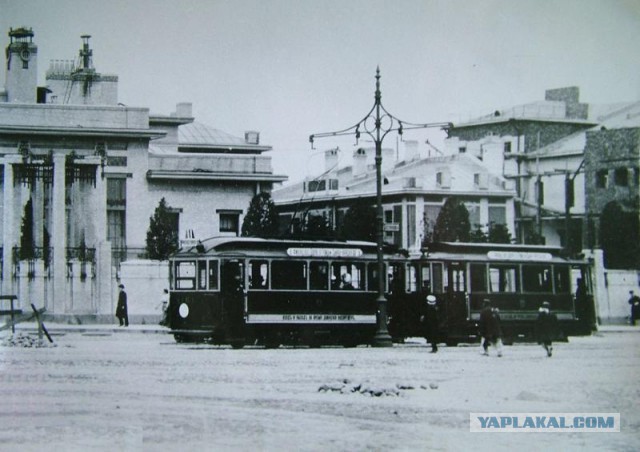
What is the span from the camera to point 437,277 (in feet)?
68.5

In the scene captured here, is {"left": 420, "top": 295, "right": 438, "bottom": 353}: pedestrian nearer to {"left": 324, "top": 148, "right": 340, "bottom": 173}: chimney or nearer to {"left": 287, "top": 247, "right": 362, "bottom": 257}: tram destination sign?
{"left": 287, "top": 247, "right": 362, "bottom": 257}: tram destination sign

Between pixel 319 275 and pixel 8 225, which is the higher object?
pixel 8 225

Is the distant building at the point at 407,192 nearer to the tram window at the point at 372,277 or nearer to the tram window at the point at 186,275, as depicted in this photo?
the tram window at the point at 372,277

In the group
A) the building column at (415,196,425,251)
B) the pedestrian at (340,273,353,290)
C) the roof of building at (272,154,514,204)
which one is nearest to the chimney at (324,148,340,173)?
the roof of building at (272,154,514,204)

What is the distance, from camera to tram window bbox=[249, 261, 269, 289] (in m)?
19.0

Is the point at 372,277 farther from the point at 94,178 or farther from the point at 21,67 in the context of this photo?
the point at 21,67

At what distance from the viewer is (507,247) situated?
21.0m

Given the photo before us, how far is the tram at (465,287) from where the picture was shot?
20812 millimetres

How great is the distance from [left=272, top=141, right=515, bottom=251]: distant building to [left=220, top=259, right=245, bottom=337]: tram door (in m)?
1.40

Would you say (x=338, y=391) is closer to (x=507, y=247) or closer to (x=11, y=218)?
(x=11, y=218)

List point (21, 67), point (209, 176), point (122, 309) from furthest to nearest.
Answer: point (122, 309) → point (209, 176) → point (21, 67)

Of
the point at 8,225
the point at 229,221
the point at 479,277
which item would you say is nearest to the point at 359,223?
the point at 479,277

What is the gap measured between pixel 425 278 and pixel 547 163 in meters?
3.44

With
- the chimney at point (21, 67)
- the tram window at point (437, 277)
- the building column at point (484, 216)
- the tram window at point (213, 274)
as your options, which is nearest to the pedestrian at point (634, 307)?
the building column at point (484, 216)
